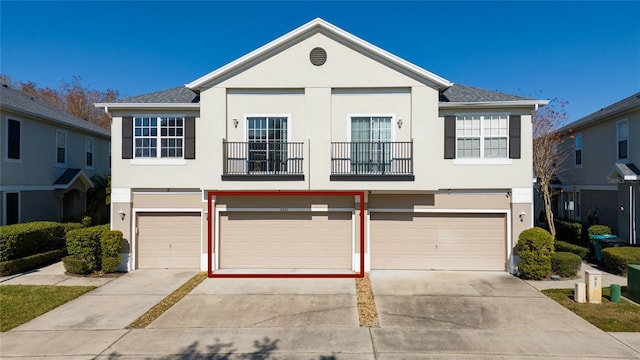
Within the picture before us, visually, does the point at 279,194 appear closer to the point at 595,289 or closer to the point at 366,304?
the point at 366,304

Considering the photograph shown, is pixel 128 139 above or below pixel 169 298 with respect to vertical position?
above

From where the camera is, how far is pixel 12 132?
47.4 feet

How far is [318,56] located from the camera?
11.7 m

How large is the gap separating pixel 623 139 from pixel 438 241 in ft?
32.0

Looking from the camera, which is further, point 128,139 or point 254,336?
point 128,139

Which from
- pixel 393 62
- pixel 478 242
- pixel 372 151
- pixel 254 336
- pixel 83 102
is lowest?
pixel 254 336

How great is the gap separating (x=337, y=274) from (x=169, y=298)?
508 cm

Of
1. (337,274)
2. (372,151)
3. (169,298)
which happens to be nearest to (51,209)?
(169,298)

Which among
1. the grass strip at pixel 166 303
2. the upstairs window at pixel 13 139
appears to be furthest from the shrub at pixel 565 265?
the upstairs window at pixel 13 139

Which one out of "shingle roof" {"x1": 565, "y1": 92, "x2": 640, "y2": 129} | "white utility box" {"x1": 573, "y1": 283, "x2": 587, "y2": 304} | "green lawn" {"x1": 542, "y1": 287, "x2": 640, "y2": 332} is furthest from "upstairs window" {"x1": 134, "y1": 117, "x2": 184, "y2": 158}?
"shingle roof" {"x1": 565, "y1": 92, "x2": 640, "y2": 129}

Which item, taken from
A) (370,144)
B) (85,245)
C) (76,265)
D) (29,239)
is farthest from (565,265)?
(29,239)

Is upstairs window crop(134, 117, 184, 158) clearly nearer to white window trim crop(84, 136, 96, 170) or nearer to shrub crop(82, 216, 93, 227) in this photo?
shrub crop(82, 216, 93, 227)

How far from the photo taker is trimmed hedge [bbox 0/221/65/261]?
39.1 ft

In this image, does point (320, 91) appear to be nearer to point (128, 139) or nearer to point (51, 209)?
point (128, 139)
